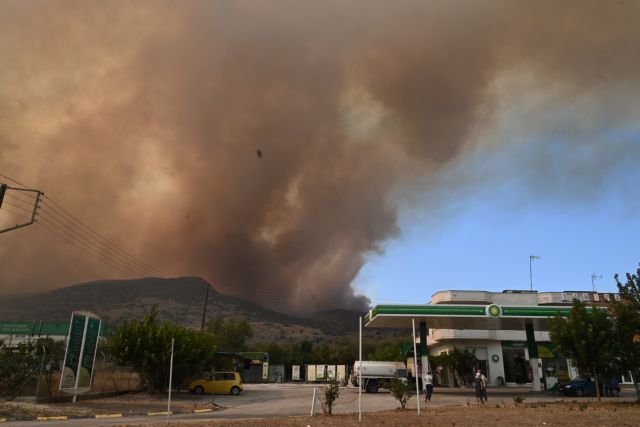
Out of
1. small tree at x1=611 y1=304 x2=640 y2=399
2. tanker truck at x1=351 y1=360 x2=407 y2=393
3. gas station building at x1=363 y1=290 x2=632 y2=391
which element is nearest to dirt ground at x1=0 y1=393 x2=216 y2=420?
tanker truck at x1=351 y1=360 x2=407 y2=393

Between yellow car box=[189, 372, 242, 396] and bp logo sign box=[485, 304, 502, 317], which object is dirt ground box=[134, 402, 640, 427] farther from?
yellow car box=[189, 372, 242, 396]

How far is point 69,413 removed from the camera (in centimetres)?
2189

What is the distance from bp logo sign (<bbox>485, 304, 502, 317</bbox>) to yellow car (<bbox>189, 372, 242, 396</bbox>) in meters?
21.3

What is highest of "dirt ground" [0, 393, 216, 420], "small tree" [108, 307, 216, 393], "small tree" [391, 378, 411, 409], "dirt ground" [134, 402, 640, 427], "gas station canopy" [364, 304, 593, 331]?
"gas station canopy" [364, 304, 593, 331]

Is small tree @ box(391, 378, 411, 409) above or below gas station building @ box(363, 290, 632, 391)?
below

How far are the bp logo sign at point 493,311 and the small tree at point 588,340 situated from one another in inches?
463

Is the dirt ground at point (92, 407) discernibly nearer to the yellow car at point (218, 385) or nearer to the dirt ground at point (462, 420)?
the yellow car at point (218, 385)

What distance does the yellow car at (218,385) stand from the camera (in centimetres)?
3784

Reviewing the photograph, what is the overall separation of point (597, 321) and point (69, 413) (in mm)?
27251

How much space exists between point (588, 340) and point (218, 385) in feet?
89.0

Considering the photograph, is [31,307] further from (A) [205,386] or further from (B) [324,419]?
(B) [324,419]

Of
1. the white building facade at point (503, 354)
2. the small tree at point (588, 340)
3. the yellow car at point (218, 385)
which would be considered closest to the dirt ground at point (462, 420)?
the small tree at point (588, 340)

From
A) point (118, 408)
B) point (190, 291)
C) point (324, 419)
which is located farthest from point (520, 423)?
point (190, 291)

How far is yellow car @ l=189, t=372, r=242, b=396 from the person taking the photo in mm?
37844
